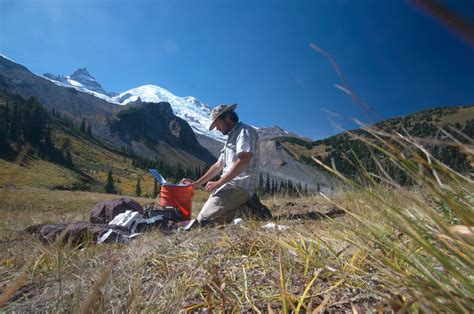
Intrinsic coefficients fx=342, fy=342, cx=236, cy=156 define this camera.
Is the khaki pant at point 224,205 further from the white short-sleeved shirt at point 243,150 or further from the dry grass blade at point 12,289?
the dry grass blade at point 12,289

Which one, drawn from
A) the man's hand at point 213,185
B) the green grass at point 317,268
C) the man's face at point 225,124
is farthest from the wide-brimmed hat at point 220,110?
the green grass at point 317,268

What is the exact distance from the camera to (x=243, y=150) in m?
6.31

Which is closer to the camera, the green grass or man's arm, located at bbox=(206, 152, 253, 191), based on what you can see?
the green grass

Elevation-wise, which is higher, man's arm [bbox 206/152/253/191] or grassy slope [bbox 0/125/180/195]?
man's arm [bbox 206/152/253/191]

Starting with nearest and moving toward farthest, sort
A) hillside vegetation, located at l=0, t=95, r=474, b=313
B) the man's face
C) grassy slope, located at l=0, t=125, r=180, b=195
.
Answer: hillside vegetation, located at l=0, t=95, r=474, b=313 → the man's face → grassy slope, located at l=0, t=125, r=180, b=195

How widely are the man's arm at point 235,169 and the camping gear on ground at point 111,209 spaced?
1751 millimetres

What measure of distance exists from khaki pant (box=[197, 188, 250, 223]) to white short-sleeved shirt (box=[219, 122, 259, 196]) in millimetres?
121

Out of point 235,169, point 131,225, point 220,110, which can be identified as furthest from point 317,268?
point 220,110

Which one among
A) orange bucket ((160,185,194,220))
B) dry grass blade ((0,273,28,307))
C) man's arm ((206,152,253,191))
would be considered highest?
man's arm ((206,152,253,191))

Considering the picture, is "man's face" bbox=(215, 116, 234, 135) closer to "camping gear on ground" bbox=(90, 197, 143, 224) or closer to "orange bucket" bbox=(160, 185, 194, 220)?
"orange bucket" bbox=(160, 185, 194, 220)

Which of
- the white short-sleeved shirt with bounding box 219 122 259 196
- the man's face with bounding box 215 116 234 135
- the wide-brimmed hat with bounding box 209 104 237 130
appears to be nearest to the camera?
the white short-sleeved shirt with bounding box 219 122 259 196

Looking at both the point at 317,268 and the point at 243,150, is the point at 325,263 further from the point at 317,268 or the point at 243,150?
the point at 243,150

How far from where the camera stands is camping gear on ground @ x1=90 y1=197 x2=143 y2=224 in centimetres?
690

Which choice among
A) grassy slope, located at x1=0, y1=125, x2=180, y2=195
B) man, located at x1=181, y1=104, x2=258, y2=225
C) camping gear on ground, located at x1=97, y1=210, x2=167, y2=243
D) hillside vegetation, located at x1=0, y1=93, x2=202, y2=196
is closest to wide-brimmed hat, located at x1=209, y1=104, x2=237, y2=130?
man, located at x1=181, y1=104, x2=258, y2=225
